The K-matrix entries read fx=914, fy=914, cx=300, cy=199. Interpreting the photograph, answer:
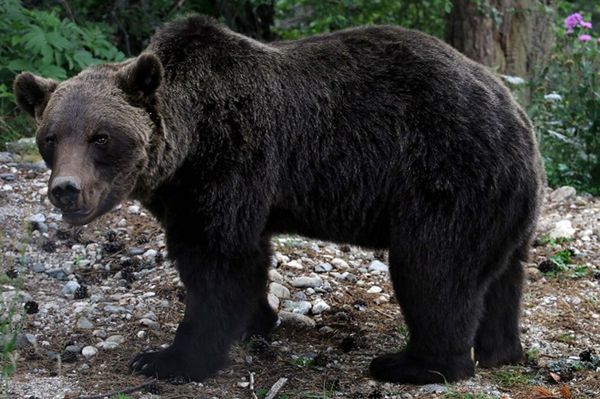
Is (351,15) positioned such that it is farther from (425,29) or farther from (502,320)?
(502,320)

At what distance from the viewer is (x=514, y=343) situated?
19.3 ft

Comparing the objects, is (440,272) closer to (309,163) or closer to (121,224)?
(309,163)

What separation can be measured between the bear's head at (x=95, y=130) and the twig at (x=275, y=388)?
1.37 metres

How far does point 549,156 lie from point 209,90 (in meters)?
5.24

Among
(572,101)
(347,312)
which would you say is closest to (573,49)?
(572,101)

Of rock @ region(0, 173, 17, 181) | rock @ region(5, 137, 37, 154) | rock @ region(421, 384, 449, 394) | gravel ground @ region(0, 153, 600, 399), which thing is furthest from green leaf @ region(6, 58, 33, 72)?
rock @ region(421, 384, 449, 394)

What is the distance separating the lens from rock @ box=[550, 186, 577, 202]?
8973mm

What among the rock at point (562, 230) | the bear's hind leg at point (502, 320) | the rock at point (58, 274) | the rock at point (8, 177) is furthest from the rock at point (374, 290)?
the rock at point (8, 177)

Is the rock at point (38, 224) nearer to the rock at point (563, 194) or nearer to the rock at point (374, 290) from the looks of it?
the rock at point (374, 290)

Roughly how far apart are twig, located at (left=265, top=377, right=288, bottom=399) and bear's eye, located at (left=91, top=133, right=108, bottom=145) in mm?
1651

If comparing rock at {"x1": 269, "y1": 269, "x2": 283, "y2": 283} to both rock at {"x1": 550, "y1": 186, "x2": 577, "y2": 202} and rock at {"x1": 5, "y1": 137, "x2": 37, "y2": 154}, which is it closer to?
rock at {"x1": 5, "y1": 137, "x2": 37, "y2": 154}

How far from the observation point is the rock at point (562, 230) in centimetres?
805

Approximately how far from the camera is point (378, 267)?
736 centimetres

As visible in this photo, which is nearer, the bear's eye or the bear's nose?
the bear's nose
